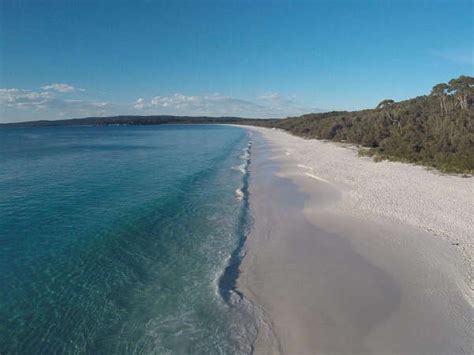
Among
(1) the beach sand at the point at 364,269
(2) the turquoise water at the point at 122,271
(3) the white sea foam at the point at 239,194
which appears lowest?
(3) the white sea foam at the point at 239,194

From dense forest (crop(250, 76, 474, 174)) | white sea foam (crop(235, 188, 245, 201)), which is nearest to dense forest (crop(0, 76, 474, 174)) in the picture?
dense forest (crop(250, 76, 474, 174))

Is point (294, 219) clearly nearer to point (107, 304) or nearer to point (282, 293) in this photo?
point (282, 293)

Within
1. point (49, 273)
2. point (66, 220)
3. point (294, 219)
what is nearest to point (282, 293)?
point (294, 219)

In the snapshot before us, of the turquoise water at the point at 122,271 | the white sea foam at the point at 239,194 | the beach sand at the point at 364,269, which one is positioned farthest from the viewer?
the white sea foam at the point at 239,194

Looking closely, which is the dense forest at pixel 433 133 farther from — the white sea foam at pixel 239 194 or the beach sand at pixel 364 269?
the white sea foam at pixel 239 194

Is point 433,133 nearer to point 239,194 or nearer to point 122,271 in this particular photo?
point 239,194

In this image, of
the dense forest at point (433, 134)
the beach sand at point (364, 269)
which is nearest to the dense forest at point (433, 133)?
the dense forest at point (433, 134)
